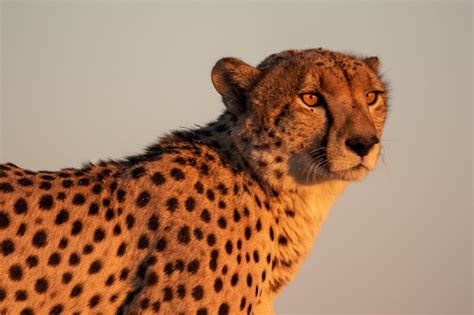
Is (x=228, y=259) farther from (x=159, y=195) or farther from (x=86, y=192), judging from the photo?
(x=86, y=192)

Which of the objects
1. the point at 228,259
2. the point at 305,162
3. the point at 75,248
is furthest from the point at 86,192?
the point at 305,162

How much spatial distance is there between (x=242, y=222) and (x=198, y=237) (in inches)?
11.7

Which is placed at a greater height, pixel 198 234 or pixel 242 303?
pixel 198 234

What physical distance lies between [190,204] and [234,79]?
0.93m

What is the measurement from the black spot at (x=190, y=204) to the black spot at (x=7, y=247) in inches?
37.2

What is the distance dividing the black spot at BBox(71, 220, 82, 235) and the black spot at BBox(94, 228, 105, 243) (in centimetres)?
9

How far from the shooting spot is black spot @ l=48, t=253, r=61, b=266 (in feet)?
12.5

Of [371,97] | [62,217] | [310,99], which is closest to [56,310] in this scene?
[62,217]

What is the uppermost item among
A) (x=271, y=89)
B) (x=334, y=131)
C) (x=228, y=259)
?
(x=271, y=89)

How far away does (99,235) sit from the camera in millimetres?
3912

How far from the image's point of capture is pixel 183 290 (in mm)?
3816

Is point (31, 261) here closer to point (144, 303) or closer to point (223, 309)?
point (144, 303)

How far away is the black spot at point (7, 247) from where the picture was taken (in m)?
3.75

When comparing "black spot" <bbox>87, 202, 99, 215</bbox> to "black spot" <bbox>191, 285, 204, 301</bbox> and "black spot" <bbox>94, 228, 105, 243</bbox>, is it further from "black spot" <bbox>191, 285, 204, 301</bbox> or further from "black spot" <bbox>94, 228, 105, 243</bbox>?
"black spot" <bbox>191, 285, 204, 301</bbox>
